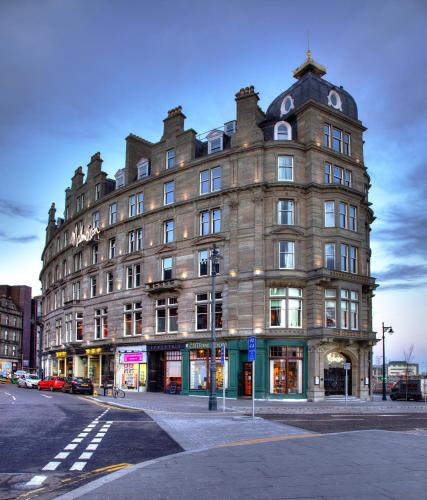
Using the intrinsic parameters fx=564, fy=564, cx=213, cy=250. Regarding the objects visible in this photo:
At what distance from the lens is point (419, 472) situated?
34.6ft

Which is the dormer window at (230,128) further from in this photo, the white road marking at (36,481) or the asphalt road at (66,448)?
the white road marking at (36,481)

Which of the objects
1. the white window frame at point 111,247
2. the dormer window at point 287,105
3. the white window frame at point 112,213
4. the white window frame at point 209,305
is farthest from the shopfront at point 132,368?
the dormer window at point 287,105

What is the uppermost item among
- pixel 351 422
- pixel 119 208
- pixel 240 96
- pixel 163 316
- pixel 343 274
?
pixel 240 96

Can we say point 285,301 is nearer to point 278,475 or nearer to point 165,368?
point 165,368

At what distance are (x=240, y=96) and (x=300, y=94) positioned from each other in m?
5.03

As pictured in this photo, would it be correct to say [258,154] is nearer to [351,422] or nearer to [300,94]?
[300,94]

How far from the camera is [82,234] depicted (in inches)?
2377

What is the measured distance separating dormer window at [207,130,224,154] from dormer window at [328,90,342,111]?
9.39 m

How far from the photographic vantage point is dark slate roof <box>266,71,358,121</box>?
45625 mm

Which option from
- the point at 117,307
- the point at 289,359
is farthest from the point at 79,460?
the point at 117,307

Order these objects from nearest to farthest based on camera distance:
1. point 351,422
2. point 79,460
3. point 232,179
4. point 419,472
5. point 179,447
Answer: point 419,472
point 79,460
point 179,447
point 351,422
point 232,179

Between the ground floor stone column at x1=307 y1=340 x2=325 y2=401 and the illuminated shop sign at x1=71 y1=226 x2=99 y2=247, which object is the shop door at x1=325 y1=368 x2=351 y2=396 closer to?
the ground floor stone column at x1=307 y1=340 x2=325 y2=401

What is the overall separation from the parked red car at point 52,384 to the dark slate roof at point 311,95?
30.4m

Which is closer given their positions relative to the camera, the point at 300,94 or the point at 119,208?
the point at 300,94
